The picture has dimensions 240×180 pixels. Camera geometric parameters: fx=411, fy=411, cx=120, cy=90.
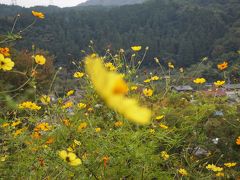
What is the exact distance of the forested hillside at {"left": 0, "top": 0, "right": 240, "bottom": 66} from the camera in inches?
1884

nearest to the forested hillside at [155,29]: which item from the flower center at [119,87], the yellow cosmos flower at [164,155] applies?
the yellow cosmos flower at [164,155]

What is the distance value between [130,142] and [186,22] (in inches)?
2289

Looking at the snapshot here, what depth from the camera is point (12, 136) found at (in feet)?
7.83

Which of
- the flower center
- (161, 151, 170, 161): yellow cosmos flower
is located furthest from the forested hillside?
the flower center

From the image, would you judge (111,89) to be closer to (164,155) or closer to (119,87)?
(119,87)

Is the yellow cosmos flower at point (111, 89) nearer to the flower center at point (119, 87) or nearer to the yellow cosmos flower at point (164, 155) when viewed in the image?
the flower center at point (119, 87)

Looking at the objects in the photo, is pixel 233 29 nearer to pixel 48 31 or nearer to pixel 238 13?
pixel 238 13

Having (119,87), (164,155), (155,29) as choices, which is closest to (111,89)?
(119,87)

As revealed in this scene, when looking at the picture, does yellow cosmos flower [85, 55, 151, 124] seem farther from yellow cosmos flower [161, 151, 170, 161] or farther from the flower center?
yellow cosmos flower [161, 151, 170, 161]

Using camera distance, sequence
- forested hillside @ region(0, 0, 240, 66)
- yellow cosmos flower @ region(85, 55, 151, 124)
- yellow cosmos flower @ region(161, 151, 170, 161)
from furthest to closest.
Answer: forested hillside @ region(0, 0, 240, 66), yellow cosmos flower @ region(161, 151, 170, 161), yellow cosmos flower @ region(85, 55, 151, 124)

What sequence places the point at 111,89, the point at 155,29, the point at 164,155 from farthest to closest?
1. the point at 155,29
2. the point at 164,155
3. the point at 111,89

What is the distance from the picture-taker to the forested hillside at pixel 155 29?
47.8 metres

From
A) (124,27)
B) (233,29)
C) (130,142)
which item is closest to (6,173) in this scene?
(130,142)

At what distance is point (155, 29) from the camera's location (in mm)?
58500
